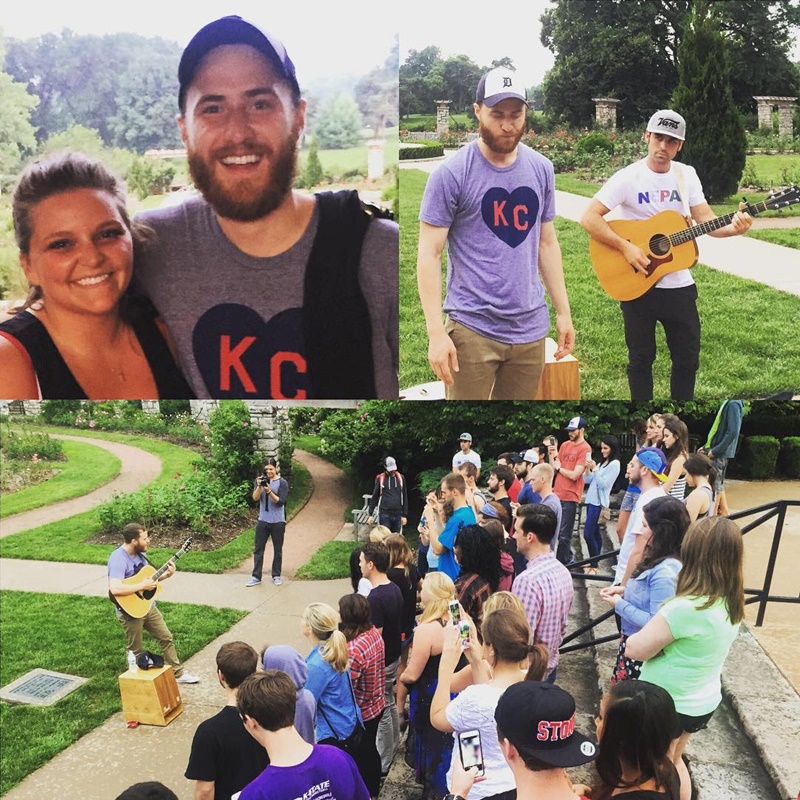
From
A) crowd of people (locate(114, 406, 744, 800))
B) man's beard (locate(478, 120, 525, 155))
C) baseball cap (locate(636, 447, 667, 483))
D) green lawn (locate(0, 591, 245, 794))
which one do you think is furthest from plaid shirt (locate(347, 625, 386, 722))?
man's beard (locate(478, 120, 525, 155))

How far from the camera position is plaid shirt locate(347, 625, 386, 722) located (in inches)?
136

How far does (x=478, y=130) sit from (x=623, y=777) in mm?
3697

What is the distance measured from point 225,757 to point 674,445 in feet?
10.4

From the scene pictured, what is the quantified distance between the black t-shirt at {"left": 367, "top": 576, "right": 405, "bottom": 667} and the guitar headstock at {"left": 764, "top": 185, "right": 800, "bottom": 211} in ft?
9.49

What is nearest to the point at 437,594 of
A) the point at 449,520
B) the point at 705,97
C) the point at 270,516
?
the point at 449,520

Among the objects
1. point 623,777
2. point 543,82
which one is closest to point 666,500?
point 623,777

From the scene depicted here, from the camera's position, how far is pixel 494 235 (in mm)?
4898

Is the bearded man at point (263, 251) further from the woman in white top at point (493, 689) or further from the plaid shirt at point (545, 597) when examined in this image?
the woman in white top at point (493, 689)

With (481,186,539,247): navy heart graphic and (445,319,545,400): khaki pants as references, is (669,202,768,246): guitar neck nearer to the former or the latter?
(481,186,539,247): navy heart graphic

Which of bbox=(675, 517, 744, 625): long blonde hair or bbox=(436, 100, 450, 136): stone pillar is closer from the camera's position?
bbox=(675, 517, 744, 625): long blonde hair

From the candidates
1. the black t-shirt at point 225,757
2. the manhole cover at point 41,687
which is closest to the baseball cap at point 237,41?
the black t-shirt at point 225,757

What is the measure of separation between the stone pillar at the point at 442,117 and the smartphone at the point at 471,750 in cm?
345

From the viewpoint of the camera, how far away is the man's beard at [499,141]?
482cm

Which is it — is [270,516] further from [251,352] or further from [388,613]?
[388,613]
